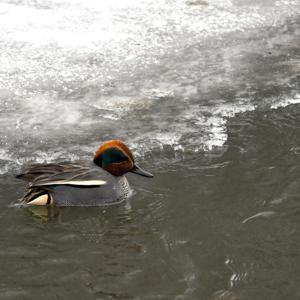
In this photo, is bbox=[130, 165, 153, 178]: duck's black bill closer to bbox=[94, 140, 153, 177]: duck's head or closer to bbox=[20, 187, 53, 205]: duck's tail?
bbox=[94, 140, 153, 177]: duck's head

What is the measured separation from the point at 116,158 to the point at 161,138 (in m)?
0.75

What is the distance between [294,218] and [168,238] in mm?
957

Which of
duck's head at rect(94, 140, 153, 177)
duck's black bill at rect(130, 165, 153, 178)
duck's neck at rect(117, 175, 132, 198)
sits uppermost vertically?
duck's head at rect(94, 140, 153, 177)

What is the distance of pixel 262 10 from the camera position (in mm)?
8984

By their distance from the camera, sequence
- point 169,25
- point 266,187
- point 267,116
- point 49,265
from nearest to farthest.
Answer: point 49,265 → point 266,187 → point 267,116 → point 169,25

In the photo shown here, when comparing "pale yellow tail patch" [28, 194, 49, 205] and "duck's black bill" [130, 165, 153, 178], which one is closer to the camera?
"pale yellow tail patch" [28, 194, 49, 205]

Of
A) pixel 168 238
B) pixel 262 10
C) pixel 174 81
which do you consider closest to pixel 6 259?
pixel 168 238

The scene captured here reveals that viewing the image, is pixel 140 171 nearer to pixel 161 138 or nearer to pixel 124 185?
pixel 124 185

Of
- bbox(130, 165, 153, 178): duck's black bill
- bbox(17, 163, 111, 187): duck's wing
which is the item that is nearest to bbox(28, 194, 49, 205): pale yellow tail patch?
bbox(17, 163, 111, 187): duck's wing

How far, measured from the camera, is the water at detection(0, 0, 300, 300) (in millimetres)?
4340

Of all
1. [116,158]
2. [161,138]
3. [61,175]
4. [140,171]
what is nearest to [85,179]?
[61,175]

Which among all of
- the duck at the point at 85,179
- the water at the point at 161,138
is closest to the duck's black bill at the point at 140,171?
the duck at the point at 85,179

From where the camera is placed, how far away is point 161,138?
6113 mm

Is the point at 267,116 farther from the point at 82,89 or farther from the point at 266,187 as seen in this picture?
the point at 82,89
